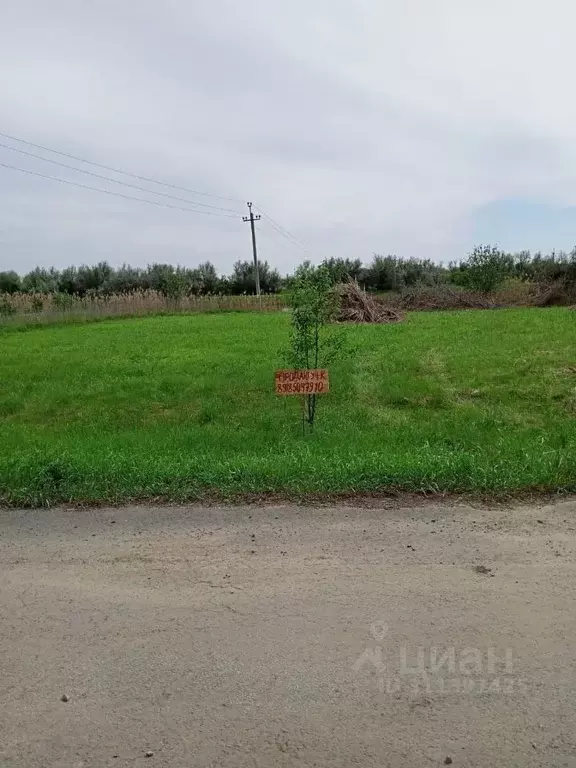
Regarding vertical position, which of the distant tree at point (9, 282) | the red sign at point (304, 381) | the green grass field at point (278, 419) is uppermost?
the distant tree at point (9, 282)

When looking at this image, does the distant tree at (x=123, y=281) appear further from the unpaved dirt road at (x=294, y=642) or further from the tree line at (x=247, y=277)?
the unpaved dirt road at (x=294, y=642)

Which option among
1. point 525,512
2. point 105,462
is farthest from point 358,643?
point 105,462

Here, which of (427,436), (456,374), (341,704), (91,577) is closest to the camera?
(341,704)

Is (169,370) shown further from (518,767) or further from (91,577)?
(518,767)

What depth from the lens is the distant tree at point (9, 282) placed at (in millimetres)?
57031

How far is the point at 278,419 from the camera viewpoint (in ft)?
27.9

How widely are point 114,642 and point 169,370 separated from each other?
10159 millimetres

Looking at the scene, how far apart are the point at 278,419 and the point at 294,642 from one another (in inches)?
223

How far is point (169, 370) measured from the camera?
12852 mm

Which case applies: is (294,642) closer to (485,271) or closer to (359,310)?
(359,310)

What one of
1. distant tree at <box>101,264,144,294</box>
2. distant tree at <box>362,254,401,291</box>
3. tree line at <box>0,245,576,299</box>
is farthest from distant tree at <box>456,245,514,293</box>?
distant tree at <box>101,264,144,294</box>

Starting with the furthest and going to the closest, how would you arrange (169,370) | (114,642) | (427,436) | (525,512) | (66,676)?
(169,370), (427,436), (525,512), (114,642), (66,676)

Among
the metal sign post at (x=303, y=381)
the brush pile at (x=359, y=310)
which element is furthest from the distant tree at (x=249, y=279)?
the metal sign post at (x=303, y=381)

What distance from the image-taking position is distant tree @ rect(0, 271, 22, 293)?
57.0 meters
